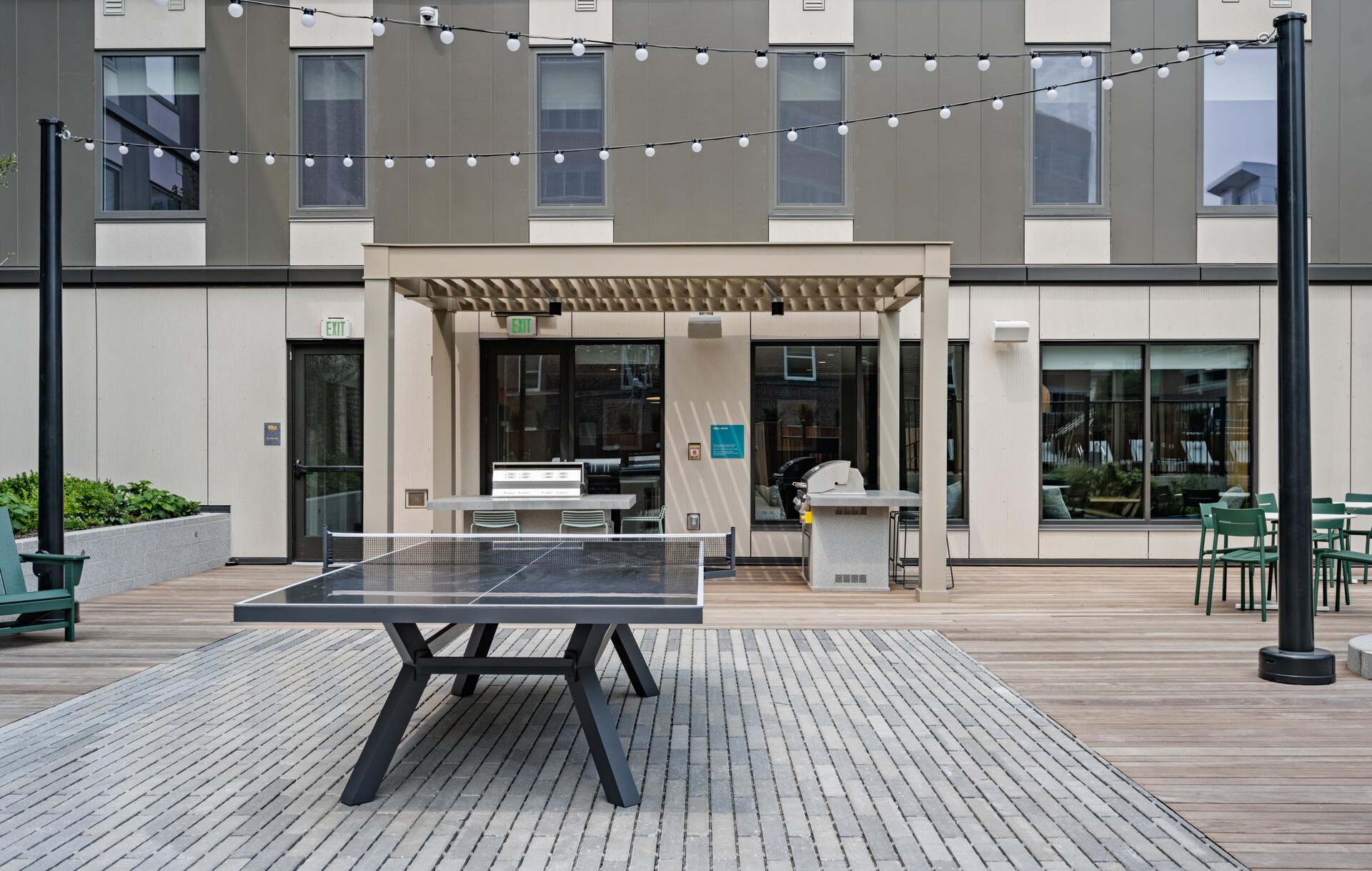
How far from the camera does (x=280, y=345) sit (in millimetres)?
10234

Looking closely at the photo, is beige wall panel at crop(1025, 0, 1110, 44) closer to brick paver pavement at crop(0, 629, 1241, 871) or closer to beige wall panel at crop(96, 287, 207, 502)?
brick paver pavement at crop(0, 629, 1241, 871)

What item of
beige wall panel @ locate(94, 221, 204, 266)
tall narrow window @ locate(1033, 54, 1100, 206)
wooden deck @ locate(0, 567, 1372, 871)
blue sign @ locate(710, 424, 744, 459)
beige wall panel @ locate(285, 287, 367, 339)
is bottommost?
wooden deck @ locate(0, 567, 1372, 871)

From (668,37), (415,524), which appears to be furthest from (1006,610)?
(668,37)

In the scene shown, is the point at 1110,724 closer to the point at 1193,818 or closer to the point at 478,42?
the point at 1193,818

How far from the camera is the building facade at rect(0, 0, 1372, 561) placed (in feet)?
33.1

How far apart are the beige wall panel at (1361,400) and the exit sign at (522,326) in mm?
9176

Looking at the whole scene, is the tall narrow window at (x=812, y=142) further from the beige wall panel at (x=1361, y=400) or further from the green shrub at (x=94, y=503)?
the green shrub at (x=94, y=503)

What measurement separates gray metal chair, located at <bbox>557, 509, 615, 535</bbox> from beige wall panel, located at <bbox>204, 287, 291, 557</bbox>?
360 centimetres

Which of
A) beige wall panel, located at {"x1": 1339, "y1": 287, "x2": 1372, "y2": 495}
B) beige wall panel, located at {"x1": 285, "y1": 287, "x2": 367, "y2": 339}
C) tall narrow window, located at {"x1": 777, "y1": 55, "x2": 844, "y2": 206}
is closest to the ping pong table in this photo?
beige wall panel, located at {"x1": 285, "y1": 287, "x2": 367, "y2": 339}

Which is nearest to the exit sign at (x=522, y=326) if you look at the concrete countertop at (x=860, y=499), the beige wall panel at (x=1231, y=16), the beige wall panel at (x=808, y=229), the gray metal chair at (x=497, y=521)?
the gray metal chair at (x=497, y=521)

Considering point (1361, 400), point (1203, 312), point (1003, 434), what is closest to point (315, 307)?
point (1003, 434)

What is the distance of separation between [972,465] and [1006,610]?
112 inches

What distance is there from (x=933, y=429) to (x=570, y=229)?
466 centimetres

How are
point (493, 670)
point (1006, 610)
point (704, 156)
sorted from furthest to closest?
point (704, 156) → point (1006, 610) → point (493, 670)
